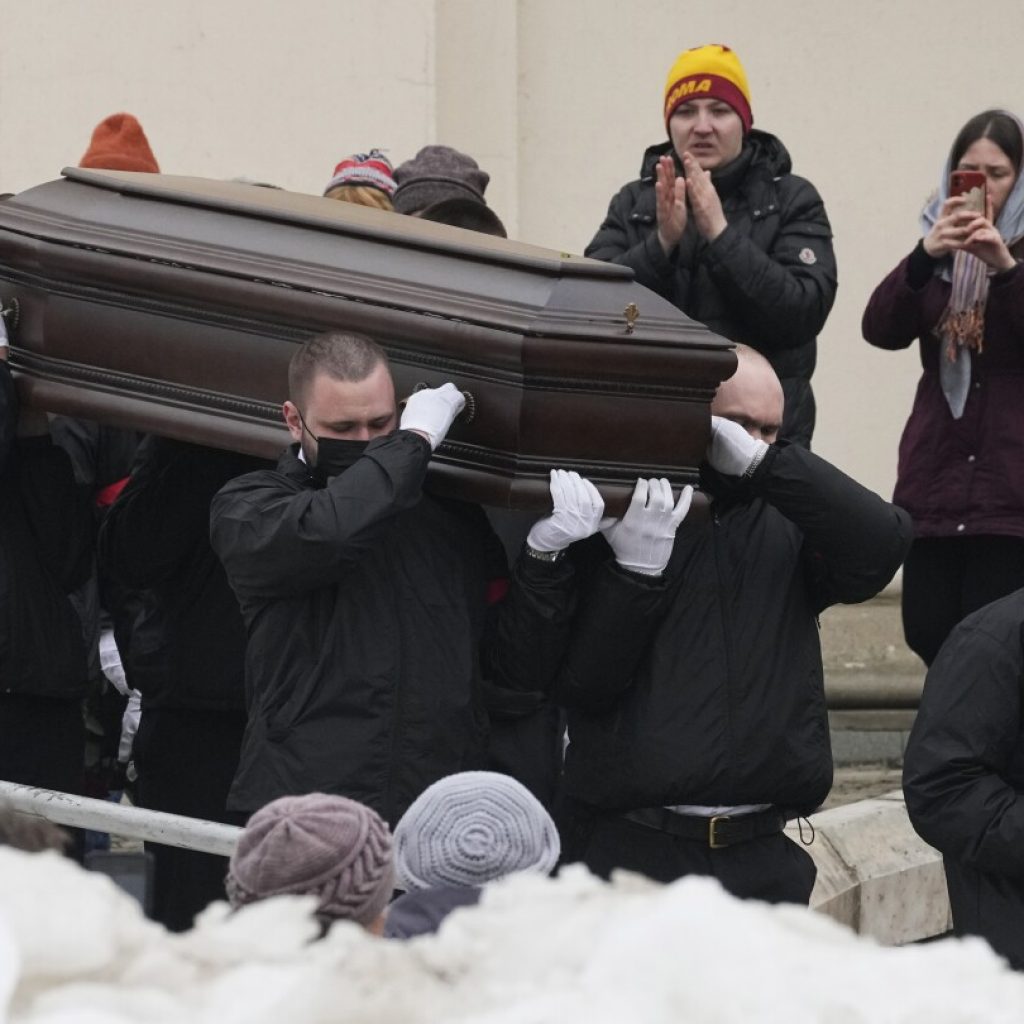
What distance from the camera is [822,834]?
5.16 meters

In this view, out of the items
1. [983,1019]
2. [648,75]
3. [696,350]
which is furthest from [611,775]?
[648,75]

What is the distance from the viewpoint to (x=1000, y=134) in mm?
4926

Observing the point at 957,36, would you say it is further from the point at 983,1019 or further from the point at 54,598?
the point at 983,1019

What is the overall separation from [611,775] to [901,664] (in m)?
2.84

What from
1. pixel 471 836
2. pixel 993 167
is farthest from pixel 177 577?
pixel 993 167

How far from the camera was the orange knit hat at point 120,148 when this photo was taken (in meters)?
4.82

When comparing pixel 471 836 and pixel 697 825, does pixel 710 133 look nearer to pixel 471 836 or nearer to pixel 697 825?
pixel 697 825

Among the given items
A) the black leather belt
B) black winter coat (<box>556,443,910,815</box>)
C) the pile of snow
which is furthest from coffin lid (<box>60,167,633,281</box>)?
the pile of snow

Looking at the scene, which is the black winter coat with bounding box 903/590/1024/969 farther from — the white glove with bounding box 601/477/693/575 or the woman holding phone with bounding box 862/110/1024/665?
the woman holding phone with bounding box 862/110/1024/665

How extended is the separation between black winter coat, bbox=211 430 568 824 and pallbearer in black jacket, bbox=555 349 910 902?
0.26 m

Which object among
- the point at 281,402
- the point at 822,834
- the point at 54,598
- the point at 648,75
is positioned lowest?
the point at 822,834

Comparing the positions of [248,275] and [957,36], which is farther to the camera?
[957,36]

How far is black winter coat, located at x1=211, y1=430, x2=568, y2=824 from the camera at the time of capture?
3.36 metres

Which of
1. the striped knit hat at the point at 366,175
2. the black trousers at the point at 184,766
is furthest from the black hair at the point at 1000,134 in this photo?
the black trousers at the point at 184,766
